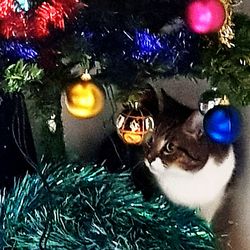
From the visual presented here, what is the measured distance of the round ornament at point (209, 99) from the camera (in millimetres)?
1014

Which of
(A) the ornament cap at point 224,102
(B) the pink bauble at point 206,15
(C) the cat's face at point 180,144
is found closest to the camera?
(B) the pink bauble at point 206,15

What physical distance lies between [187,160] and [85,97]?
35 centimetres

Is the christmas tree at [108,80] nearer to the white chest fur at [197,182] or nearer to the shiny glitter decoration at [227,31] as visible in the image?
the shiny glitter decoration at [227,31]

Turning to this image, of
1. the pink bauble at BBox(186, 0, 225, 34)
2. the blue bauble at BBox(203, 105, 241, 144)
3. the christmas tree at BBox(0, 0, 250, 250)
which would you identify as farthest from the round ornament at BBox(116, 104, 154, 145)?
the pink bauble at BBox(186, 0, 225, 34)

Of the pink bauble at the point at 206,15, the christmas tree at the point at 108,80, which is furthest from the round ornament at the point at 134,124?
the pink bauble at the point at 206,15

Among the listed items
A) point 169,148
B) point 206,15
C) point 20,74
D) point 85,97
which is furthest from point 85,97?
point 169,148

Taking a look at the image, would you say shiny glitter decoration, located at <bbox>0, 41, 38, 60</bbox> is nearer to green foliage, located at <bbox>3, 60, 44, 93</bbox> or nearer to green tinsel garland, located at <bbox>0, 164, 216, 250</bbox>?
green foliage, located at <bbox>3, 60, 44, 93</bbox>

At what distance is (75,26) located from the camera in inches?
38.1

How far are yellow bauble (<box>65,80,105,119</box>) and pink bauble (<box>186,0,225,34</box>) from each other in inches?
6.5

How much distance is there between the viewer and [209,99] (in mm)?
1032

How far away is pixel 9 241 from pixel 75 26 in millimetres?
340

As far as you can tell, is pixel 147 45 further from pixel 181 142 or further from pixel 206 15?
pixel 181 142

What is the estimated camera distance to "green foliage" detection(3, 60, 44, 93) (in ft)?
3.05

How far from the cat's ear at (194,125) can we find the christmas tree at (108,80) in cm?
16
